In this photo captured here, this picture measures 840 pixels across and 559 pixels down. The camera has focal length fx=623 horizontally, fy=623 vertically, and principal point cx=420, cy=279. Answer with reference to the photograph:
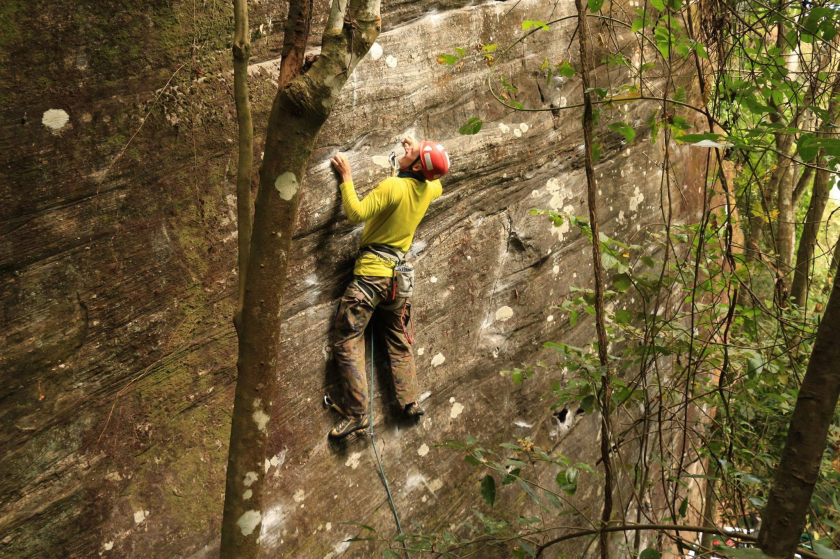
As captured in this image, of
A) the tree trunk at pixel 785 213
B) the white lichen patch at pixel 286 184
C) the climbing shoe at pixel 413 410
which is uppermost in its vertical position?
the white lichen patch at pixel 286 184

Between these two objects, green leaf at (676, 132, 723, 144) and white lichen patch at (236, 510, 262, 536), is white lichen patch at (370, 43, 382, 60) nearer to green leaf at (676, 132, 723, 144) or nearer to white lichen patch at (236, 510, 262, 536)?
green leaf at (676, 132, 723, 144)

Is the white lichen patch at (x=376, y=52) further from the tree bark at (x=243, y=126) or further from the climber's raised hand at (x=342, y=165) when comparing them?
the tree bark at (x=243, y=126)

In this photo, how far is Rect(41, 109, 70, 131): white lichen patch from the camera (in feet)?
10.6

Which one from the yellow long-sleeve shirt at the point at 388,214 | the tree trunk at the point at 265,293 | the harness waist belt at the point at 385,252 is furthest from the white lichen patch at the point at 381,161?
the tree trunk at the point at 265,293

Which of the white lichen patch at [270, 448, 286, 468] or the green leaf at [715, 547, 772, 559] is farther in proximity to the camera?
the white lichen patch at [270, 448, 286, 468]

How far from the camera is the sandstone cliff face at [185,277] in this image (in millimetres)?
3258

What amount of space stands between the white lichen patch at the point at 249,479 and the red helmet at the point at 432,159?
2629 millimetres

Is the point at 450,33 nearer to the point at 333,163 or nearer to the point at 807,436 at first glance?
the point at 333,163

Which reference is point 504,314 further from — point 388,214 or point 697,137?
point 697,137

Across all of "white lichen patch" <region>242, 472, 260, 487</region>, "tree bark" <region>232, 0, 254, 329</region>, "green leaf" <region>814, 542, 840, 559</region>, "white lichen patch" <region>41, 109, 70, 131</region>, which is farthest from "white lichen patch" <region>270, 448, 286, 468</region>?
"green leaf" <region>814, 542, 840, 559</region>

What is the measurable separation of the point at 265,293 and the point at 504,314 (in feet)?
12.1

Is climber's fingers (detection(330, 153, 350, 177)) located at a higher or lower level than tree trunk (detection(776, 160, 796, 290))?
higher

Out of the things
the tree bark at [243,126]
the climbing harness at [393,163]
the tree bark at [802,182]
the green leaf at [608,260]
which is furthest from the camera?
the tree bark at [802,182]

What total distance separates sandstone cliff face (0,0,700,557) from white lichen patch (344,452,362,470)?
0.01 metres
